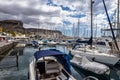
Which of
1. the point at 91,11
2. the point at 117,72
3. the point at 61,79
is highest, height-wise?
the point at 91,11

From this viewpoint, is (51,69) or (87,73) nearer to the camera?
(51,69)

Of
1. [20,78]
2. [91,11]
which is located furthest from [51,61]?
[91,11]

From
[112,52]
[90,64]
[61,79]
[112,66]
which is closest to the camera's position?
[61,79]

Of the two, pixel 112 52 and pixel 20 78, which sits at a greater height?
pixel 112 52

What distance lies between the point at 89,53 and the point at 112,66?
5.54 metres

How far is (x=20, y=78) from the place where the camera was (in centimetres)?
2120

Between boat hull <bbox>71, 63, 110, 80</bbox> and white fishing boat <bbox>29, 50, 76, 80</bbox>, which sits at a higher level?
white fishing boat <bbox>29, 50, 76, 80</bbox>

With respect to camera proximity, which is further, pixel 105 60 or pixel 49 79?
pixel 105 60

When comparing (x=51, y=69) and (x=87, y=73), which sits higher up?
(x=51, y=69)

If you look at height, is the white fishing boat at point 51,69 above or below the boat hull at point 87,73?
above

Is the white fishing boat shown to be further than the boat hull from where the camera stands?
No

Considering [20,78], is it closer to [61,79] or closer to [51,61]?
[51,61]

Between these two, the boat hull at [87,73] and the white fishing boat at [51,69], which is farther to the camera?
the boat hull at [87,73]

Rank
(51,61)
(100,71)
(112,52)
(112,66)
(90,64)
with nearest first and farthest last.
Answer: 1. (51,61)
2. (100,71)
3. (90,64)
4. (112,66)
5. (112,52)
